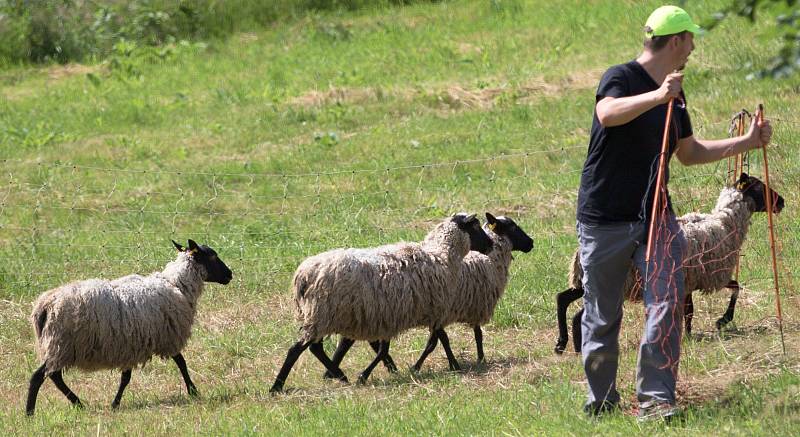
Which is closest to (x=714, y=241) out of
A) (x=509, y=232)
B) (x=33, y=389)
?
(x=509, y=232)

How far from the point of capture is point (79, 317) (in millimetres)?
8164

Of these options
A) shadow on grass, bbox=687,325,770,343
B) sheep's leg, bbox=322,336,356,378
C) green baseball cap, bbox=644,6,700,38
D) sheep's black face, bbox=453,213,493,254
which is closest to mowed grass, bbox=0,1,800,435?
shadow on grass, bbox=687,325,770,343

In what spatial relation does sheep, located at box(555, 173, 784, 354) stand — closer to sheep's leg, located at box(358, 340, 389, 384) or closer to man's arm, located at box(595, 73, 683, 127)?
sheep's leg, located at box(358, 340, 389, 384)

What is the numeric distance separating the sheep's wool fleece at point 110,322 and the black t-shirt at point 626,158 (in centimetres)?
409

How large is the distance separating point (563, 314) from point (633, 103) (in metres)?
3.53

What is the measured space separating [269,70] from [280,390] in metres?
13.1

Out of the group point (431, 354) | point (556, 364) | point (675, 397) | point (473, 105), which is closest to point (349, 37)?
point (473, 105)

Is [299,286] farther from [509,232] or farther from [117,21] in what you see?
[117,21]

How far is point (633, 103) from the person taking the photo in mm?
5359

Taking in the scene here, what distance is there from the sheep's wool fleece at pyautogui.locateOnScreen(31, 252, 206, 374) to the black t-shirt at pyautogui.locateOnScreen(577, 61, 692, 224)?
161 inches

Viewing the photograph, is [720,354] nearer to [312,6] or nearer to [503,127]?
[503,127]

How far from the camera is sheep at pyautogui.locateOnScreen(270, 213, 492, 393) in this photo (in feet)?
27.0

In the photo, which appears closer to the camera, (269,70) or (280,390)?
(280,390)

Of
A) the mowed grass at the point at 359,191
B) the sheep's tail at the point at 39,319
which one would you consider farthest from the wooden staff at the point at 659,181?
the sheep's tail at the point at 39,319
